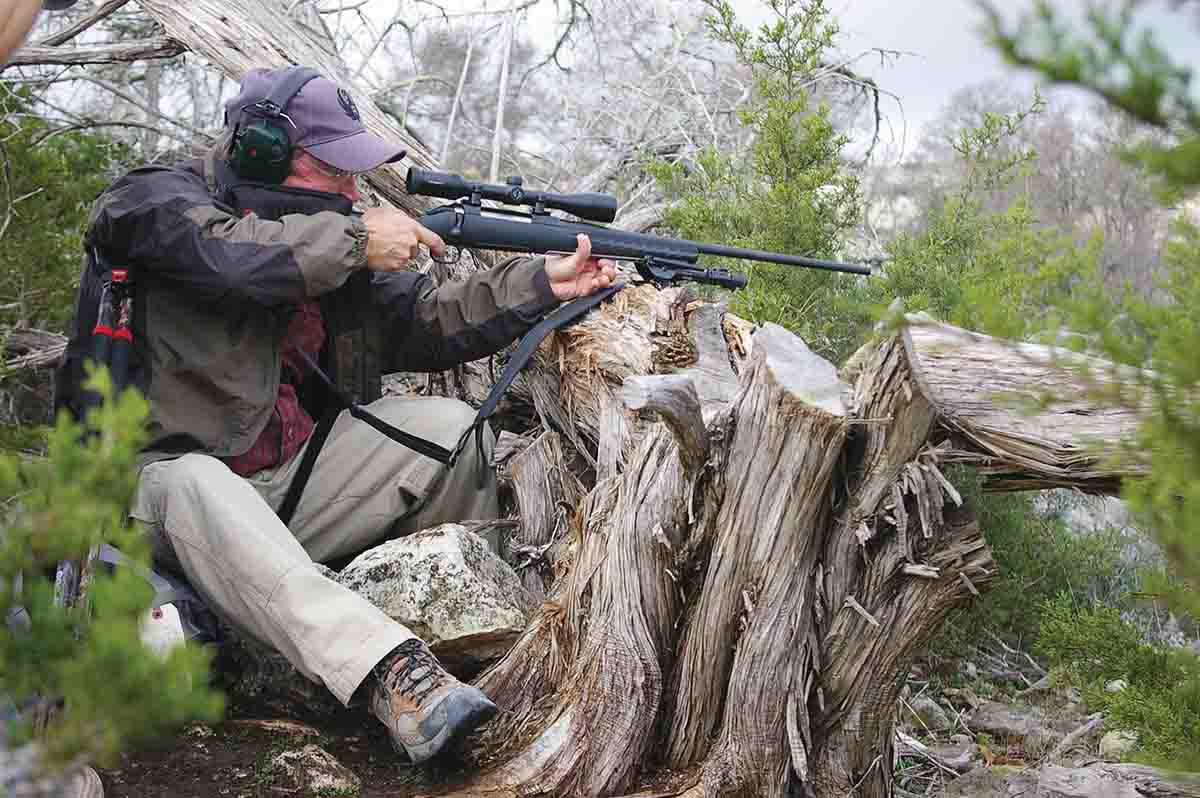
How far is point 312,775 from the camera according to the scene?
11.2 feet

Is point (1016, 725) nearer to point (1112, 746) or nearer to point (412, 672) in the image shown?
point (1112, 746)

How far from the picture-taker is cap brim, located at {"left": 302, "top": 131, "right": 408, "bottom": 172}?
13.7 ft

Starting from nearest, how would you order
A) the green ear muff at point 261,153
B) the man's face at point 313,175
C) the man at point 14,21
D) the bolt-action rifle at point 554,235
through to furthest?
1. the man at point 14,21
2. the green ear muff at point 261,153
3. the man's face at point 313,175
4. the bolt-action rifle at point 554,235

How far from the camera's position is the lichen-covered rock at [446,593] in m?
3.97

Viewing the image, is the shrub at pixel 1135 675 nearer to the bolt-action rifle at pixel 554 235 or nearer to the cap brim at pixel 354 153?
the bolt-action rifle at pixel 554 235

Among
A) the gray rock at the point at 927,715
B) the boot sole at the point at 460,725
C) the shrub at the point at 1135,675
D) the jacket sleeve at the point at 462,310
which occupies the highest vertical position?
the jacket sleeve at the point at 462,310

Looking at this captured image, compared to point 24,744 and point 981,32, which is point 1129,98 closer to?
point 981,32

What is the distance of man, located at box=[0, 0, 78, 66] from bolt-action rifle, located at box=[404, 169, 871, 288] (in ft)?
7.17

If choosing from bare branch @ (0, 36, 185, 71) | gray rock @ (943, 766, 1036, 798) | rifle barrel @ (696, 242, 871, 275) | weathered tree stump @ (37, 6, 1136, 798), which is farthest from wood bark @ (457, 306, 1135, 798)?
bare branch @ (0, 36, 185, 71)

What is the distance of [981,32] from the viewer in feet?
5.12

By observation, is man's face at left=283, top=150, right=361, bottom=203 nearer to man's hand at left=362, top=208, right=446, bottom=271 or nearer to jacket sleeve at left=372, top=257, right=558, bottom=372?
man's hand at left=362, top=208, right=446, bottom=271

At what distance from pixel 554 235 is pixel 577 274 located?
159 millimetres

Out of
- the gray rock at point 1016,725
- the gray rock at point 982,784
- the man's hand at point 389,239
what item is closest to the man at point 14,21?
the man's hand at point 389,239

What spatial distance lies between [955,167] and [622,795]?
11955 mm
